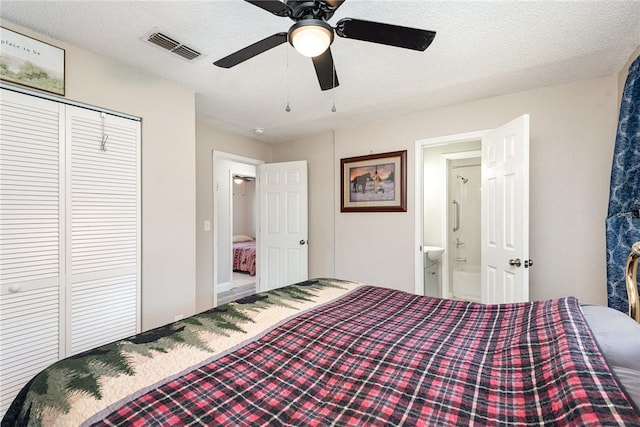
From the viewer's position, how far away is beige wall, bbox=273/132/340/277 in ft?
12.9

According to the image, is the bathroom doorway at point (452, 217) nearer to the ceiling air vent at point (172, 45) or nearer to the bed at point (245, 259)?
the ceiling air vent at point (172, 45)

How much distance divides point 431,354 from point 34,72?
8.78 feet

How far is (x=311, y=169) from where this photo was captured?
13.5ft

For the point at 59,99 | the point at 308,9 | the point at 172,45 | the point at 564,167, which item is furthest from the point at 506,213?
the point at 59,99

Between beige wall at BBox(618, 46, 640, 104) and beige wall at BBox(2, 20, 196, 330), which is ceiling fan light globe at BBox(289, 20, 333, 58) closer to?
beige wall at BBox(2, 20, 196, 330)

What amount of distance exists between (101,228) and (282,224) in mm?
2271

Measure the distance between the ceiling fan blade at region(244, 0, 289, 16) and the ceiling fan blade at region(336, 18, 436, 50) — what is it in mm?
245

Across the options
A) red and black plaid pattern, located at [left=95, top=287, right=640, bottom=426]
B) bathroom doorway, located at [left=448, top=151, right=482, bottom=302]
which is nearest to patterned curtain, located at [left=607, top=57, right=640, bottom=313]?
red and black plaid pattern, located at [left=95, top=287, right=640, bottom=426]

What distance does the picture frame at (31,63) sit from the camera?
1712mm

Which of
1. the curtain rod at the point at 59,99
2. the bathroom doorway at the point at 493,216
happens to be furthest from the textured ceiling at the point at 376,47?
the bathroom doorway at the point at 493,216

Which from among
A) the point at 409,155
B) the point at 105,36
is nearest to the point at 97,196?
the point at 105,36

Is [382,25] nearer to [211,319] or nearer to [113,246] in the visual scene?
[211,319]

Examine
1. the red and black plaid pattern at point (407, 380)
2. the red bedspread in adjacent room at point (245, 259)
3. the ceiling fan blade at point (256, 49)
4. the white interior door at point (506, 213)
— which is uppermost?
the ceiling fan blade at point (256, 49)

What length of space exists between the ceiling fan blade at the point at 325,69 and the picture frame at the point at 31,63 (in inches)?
66.6
